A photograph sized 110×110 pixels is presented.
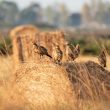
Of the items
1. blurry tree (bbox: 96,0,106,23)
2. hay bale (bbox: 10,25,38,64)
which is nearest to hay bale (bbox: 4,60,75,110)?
hay bale (bbox: 10,25,38,64)

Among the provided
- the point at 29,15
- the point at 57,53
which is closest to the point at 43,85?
the point at 57,53

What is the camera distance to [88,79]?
8.16 metres

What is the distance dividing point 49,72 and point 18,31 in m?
15.9

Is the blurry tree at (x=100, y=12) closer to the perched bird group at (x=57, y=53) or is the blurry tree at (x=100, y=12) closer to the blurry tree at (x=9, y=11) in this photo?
the blurry tree at (x=9, y=11)

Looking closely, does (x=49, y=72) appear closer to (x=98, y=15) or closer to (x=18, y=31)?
(x=18, y=31)

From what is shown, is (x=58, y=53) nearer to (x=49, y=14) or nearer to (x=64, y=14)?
(x=64, y=14)

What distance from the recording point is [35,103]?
29.5ft

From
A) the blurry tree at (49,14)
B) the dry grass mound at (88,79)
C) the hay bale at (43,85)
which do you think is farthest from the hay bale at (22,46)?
the blurry tree at (49,14)

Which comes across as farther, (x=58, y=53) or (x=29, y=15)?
(x=29, y=15)

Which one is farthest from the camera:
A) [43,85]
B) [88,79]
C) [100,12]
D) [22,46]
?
[100,12]

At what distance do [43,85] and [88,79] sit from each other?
1256 mm

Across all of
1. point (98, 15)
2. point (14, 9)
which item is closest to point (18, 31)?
point (98, 15)

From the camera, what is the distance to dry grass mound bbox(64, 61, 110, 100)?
26.6 feet

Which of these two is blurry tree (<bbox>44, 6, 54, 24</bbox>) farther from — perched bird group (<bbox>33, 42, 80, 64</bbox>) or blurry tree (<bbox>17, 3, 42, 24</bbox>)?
perched bird group (<bbox>33, 42, 80, 64</bbox>)
